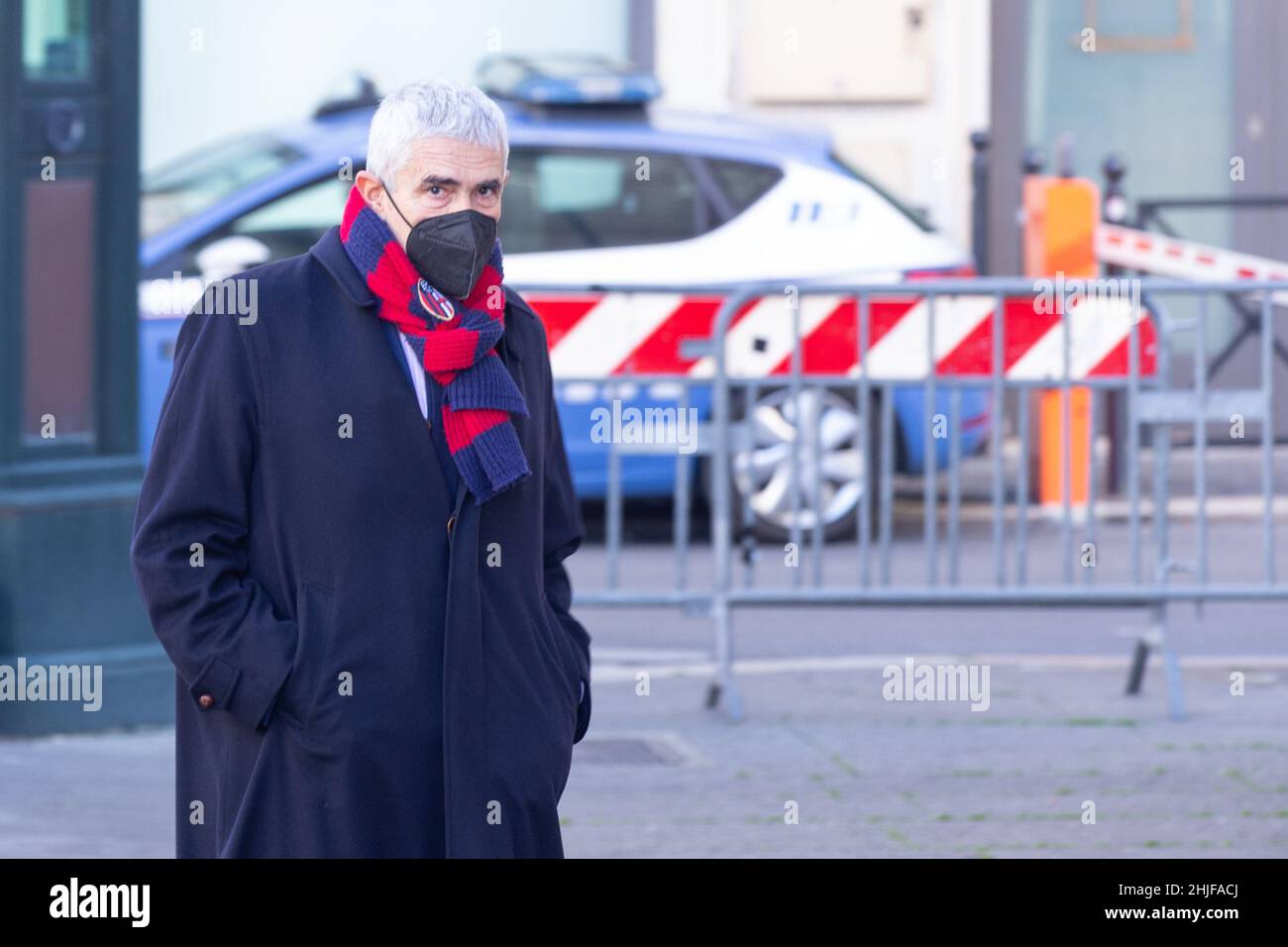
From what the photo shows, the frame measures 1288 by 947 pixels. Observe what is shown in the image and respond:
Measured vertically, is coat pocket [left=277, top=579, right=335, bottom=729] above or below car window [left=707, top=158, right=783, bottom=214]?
below

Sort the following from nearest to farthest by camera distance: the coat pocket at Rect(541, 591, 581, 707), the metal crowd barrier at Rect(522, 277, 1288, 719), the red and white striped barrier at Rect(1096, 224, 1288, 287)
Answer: the coat pocket at Rect(541, 591, 581, 707)
the metal crowd barrier at Rect(522, 277, 1288, 719)
the red and white striped barrier at Rect(1096, 224, 1288, 287)

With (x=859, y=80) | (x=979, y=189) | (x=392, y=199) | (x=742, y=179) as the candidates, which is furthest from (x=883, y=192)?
(x=392, y=199)

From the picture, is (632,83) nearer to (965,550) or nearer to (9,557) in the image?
(965,550)

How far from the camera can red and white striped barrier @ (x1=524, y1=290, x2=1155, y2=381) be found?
7.35 meters

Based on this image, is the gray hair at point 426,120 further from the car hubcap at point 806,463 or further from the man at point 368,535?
the car hubcap at point 806,463

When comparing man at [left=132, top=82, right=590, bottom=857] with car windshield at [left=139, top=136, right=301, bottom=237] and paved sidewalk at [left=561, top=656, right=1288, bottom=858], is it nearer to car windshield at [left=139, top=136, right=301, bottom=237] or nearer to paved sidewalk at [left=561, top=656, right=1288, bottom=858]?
paved sidewalk at [left=561, top=656, right=1288, bottom=858]

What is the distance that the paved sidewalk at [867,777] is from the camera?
5637 mm

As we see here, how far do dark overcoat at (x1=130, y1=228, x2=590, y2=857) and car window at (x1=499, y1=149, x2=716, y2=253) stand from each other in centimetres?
717

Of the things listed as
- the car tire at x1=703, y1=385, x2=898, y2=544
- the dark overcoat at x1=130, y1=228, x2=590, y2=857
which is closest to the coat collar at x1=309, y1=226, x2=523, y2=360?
the dark overcoat at x1=130, y1=228, x2=590, y2=857

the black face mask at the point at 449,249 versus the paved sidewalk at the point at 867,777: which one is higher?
the black face mask at the point at 449,249

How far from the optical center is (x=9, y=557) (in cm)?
666

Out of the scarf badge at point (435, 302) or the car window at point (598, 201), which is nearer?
the scarf badge at point (435, 302)

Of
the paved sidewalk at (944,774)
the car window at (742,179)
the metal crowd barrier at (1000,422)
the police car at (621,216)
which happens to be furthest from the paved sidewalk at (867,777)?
the car window at (742,179)

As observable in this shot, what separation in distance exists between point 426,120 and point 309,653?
Result: 749mm
